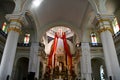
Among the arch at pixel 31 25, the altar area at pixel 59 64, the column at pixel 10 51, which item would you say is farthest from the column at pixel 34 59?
the altar area at pixel 59 64

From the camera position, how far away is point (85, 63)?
1382cm

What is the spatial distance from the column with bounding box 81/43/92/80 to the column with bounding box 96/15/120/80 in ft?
18.6

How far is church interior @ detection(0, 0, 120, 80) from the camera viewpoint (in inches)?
Result: 322

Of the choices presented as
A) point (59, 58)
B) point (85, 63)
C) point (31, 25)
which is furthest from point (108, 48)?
point (59, 58)

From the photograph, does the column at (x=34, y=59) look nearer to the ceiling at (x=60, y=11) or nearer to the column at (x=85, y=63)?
the ceiling at (x=60, y=11)

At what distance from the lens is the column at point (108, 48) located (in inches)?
291

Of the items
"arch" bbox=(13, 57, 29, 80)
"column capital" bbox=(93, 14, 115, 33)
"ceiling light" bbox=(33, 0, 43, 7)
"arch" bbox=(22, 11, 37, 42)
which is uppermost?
"ceiling light" bbox=(33, 0, 43, 7)

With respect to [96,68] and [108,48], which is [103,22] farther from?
[96,68]

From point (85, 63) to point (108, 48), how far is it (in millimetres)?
6008

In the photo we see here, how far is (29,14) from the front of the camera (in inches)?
499

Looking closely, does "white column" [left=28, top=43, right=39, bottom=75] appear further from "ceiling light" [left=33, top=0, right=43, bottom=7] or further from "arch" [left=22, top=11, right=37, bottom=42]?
"ceiling light" [left=33, top=0, right=43, bottom=7]

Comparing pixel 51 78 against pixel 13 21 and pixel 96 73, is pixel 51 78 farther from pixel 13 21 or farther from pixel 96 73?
pixel 13 21

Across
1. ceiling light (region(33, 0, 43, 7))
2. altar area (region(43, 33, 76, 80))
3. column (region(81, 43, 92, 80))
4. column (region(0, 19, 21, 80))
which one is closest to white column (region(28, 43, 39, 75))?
ceiling light (region(33, 0, 43, 7))

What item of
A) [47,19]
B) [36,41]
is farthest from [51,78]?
[47,19]
